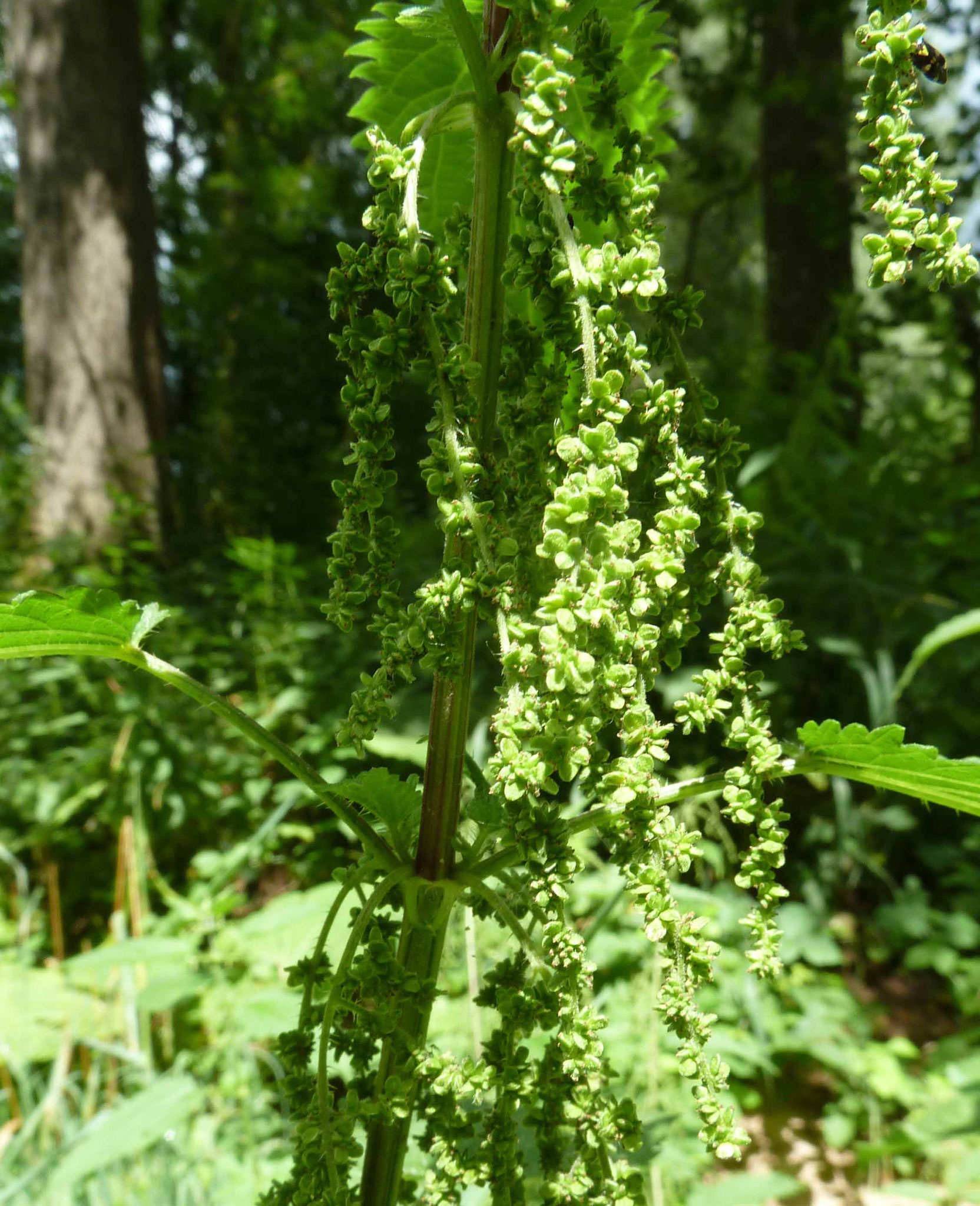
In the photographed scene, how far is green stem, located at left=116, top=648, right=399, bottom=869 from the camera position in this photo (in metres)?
0.68

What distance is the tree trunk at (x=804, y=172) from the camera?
165 inches

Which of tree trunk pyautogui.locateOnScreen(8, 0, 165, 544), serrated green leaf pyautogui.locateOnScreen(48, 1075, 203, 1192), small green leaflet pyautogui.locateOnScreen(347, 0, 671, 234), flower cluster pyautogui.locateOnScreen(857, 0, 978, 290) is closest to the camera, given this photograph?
flower cluster pyautogui.locateOnScreen(857, 0, 978, 290)

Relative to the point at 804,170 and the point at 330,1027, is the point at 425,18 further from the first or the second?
the point at 804,170

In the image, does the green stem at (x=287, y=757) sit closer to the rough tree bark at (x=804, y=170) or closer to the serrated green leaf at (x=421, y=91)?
the serrated green leaf at (x=421, y=91)

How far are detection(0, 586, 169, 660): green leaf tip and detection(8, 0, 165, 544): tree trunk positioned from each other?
360cm

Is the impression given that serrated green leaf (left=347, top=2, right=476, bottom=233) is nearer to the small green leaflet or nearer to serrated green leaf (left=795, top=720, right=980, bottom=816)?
the small green leaflet

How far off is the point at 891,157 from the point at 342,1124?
68 centimetres

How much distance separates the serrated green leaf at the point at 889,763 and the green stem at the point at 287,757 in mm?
312

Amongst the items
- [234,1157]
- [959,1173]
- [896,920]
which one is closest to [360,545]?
[959,1173]

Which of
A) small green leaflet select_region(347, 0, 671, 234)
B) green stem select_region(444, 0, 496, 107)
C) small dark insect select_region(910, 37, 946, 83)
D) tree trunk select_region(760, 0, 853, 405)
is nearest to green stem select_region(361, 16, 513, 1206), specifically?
green stem select_region(444, 0, 496, 107)

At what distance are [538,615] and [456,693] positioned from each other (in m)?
0.20

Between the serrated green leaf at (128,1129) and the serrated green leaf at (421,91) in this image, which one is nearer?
the serrated green leaf at (421,91)

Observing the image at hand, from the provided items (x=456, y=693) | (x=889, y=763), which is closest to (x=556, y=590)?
(x=456, y=693)

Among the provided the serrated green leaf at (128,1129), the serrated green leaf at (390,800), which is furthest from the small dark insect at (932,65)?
the serrated green leaf at (128,1129)
